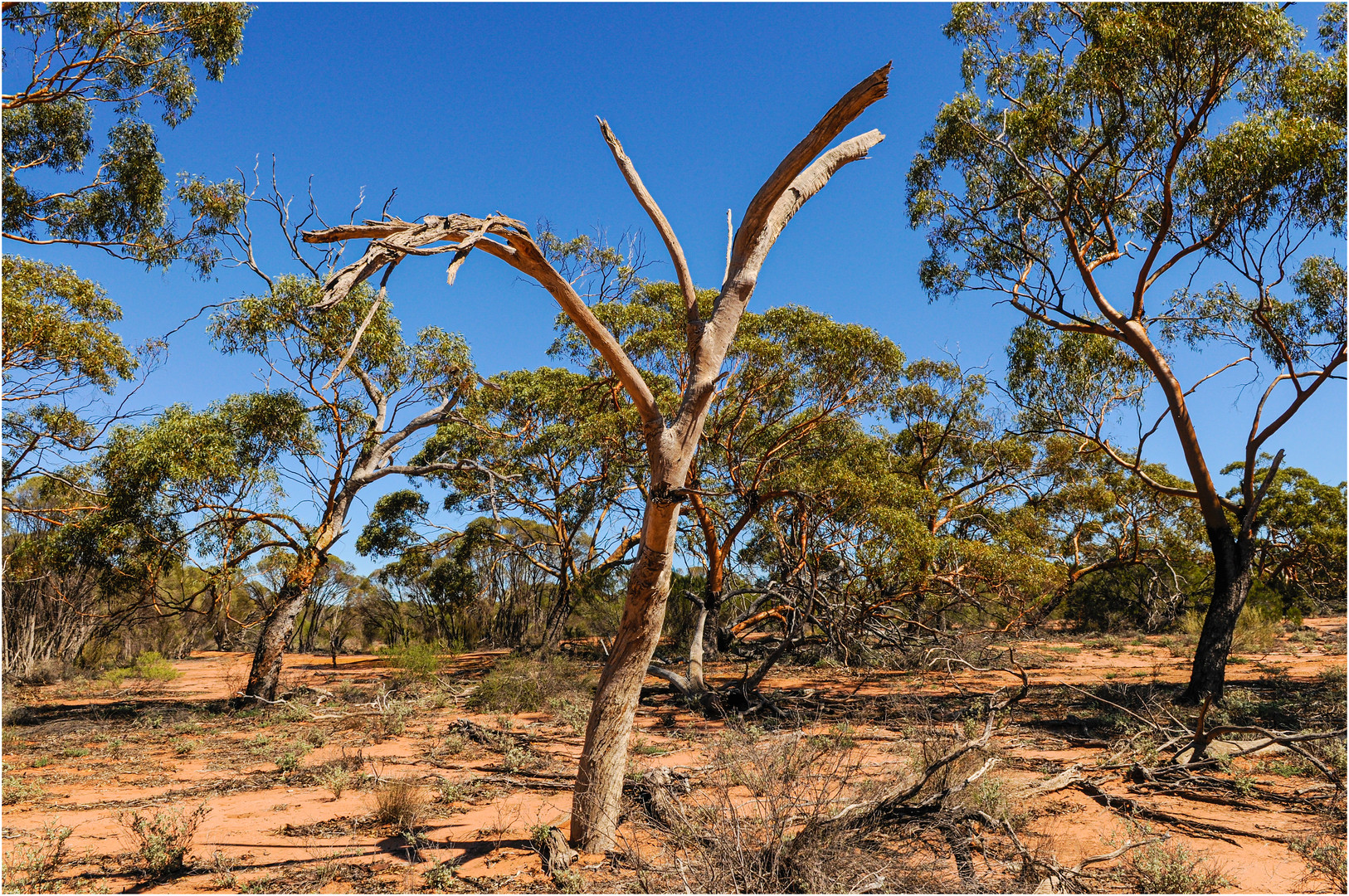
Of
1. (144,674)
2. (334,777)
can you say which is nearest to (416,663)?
(144,674)

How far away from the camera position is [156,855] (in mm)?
4438

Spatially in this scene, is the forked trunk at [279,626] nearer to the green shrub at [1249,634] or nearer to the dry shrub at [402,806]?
the dry shrub at [402,806]

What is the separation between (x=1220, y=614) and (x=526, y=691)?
33.2ft

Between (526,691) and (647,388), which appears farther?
(526,691)

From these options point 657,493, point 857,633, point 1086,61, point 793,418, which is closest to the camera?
point 657,493

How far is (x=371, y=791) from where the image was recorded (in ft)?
20.9

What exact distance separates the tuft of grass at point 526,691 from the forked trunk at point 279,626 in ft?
10.7

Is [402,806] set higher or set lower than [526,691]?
higher

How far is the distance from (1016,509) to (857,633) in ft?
48.5

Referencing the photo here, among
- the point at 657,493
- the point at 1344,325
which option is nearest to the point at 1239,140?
the point at 1344,325

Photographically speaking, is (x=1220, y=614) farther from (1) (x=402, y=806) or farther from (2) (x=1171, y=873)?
(1) (x=402, y=806)

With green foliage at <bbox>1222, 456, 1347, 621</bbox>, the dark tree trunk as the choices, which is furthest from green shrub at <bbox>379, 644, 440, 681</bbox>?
green foliage at <bbox>1222, 456, 1347, 621</bbox>

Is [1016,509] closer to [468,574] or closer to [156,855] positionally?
[468,574]

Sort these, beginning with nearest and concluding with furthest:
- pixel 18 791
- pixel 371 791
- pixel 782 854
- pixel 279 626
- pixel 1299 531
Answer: pixel 782 854 → pixel 371 791 → pixel 18 791 → pixel 279 626 → pixel 1299 531
